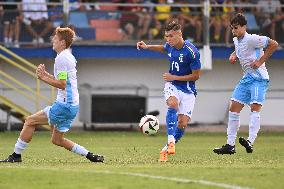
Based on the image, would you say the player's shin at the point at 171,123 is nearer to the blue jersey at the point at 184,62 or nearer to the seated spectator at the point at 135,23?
the blue jersey at the point at 184,62

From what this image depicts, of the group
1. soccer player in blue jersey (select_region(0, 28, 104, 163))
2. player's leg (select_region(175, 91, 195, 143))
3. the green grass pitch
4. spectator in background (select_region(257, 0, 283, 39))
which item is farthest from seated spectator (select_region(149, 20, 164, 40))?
soccer player in blue jersey (select_region(0, 28, 104, 163))

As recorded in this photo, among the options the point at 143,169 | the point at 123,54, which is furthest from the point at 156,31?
the point at 143,169

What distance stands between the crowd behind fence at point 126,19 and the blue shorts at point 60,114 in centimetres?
1470

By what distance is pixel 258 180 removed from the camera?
12438 millimetres

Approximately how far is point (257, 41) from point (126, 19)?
12.5 metres

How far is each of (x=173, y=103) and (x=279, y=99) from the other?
1691 centimetres

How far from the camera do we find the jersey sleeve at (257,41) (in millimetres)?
18172

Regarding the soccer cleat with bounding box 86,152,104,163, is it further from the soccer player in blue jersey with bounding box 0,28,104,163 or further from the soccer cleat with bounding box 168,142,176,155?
the soccer cleat with bounding box 168,142,176,155

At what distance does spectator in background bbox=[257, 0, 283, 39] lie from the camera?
102 feet

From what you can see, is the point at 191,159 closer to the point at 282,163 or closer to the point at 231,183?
the point at 282,163

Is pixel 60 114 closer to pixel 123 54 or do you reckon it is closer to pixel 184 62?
pixel 184 62

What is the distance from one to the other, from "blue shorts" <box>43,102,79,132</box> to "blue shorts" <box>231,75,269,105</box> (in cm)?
407

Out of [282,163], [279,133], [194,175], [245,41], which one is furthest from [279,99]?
[194,175]

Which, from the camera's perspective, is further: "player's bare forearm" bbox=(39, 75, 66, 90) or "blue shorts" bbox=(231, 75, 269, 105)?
"blue shorts" bbox=(231, 75, 269, 105)
